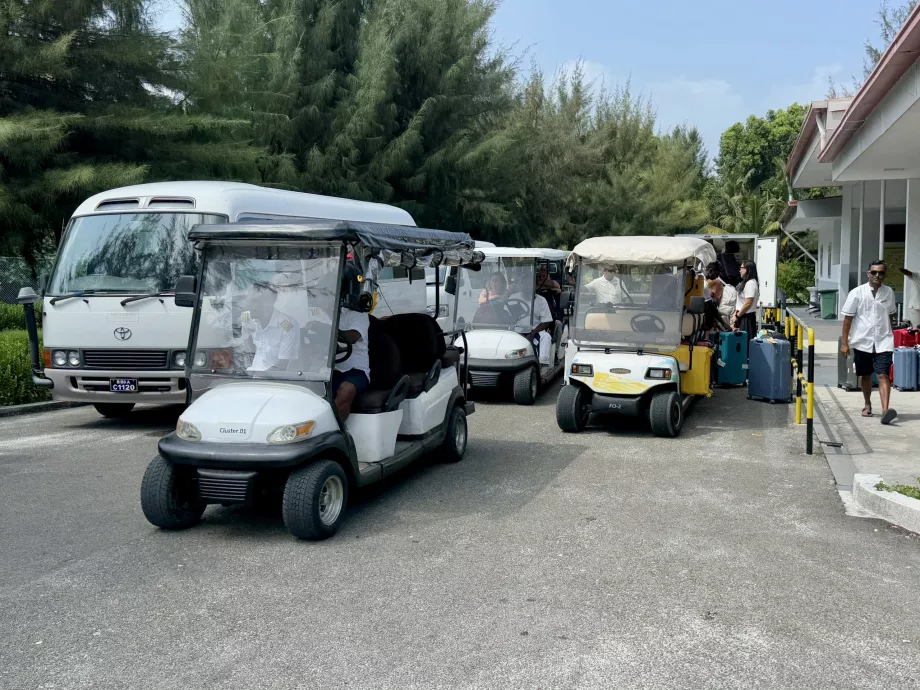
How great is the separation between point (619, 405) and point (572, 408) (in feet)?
1.60

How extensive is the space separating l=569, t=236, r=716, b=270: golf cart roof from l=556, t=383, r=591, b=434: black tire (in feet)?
4.93

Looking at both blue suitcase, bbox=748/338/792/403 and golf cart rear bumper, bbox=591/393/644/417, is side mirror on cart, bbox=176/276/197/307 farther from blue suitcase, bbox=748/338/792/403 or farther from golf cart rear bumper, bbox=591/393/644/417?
blue suitcase, bbox=748/338/792/403

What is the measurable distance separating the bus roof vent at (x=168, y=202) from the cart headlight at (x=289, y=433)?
197 inches

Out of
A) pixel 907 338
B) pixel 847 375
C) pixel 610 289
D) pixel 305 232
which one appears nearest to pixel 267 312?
pixel 305 232

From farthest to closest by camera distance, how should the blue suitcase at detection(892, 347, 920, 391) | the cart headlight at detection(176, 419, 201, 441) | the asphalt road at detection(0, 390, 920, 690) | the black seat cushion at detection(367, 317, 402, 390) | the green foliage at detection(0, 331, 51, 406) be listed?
the blue suitcase at detection(892, 347, 920, 391)
the green foliage at detection(0, 331, 51, 406)
the black seat cushion at detection(367, 317, 402, 390)
the cart headlight at detection(176, 419, 201, 441)
the asphalt road at detection(0, 390, 920, 690)

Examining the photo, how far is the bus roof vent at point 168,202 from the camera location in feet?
32.9

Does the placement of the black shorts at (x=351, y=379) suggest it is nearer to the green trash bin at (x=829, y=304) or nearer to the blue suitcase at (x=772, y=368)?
the blue suitcase at (x=772, y=368)

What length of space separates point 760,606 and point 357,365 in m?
3.42

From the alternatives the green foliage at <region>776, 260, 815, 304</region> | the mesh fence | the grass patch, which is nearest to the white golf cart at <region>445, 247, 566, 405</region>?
the grass patch

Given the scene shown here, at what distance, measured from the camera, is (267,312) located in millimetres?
6477

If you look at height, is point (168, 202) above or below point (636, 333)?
above

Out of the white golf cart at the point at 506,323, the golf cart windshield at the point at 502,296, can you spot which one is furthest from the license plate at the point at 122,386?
the golf cart windshield at the point at 502,296

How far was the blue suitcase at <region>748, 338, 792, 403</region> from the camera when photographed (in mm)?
11589

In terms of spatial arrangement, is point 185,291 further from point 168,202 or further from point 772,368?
point 772,368
